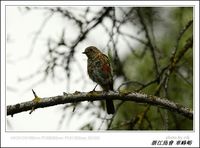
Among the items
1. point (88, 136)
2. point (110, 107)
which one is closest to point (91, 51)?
point (110, 107)

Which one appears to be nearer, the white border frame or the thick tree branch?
the thick tree branch

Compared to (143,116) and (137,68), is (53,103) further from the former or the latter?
(137,68)

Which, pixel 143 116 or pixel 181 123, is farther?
pixel 181 123

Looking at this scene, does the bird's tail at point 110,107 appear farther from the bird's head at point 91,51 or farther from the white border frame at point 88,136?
the bird's head at point 91,51

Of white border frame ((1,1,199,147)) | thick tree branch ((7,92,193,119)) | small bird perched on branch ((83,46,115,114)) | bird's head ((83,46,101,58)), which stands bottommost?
white border frame ((1,1,199,147))

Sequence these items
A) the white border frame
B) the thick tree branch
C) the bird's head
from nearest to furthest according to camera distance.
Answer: the thick tree branch → the bird's head → the white border frame

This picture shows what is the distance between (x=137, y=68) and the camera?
473 centimetres

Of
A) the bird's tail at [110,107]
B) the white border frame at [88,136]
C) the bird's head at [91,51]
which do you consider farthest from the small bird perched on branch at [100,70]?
the white border frame at [88,136]

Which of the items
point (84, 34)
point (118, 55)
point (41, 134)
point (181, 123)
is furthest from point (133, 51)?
point (41, 134)

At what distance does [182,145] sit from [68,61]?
43.2 inches

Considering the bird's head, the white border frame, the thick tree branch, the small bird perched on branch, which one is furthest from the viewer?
the white border frame

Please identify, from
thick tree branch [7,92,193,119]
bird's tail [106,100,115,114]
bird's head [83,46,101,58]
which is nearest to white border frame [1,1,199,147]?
bird's tail [106,100,115,114]

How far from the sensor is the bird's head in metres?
4.02

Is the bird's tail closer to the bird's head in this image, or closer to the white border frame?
the white border frame
